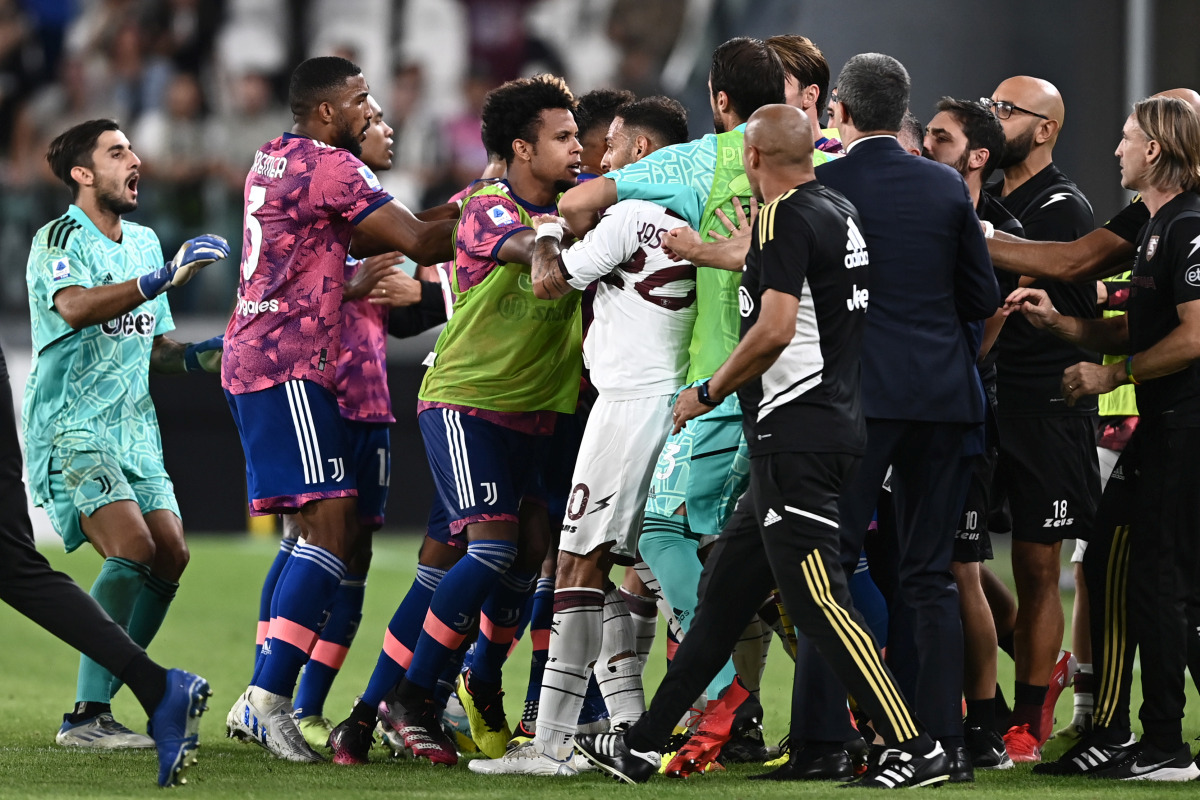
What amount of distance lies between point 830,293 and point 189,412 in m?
12.1

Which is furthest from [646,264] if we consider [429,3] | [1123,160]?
[429,3]

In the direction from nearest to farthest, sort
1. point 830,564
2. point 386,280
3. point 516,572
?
point 830,564 → point 516,572 → point 386,280

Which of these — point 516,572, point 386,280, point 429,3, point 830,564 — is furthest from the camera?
point 429,3

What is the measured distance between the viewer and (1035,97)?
19.7 feet

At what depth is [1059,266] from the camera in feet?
17.4

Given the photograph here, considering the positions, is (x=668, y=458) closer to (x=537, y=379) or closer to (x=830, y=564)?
(x=537, y=379)

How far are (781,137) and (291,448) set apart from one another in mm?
2041

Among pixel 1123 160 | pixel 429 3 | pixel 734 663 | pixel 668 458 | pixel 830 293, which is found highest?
pixel 429 3

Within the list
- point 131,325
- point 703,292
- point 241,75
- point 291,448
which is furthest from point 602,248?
point 241,75

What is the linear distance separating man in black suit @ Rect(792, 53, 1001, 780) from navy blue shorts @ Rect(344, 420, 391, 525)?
224cm

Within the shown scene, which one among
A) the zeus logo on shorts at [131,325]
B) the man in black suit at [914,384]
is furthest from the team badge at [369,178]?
the man in black suit at [914,384]

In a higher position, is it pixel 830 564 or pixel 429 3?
pixel 429 3

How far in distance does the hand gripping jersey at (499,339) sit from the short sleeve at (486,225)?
0.01 metres

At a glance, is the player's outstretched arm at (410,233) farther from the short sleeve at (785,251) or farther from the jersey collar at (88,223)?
the jersey collar at (88,223)
